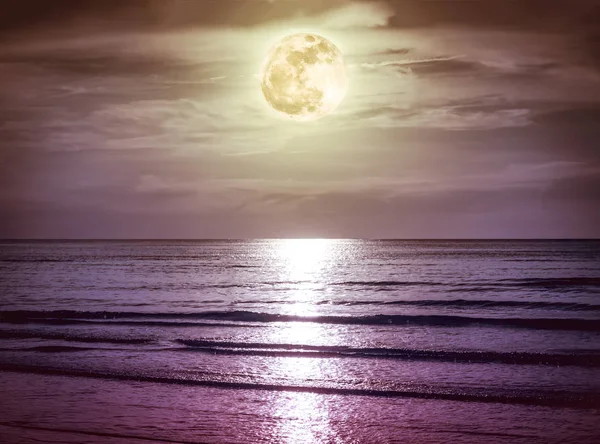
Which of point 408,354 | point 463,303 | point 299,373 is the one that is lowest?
point 299,373

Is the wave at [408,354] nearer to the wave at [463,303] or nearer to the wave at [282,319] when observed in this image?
the wave at [282,319]

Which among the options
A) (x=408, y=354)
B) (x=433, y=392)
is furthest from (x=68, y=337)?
(x=433, y=392)

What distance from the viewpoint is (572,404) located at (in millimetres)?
11938

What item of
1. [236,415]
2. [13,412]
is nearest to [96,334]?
[13,412]

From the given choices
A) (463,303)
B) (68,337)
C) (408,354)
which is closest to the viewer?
(408,354)

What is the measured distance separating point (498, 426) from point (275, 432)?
12.0 feet

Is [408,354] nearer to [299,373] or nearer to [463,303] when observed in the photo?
[299,373]

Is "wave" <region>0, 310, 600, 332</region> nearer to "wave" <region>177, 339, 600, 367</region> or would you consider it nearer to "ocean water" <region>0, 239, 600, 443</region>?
"ocean water" <region>0, 239, 600, 443</region>

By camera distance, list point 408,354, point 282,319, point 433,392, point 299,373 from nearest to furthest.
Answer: point 433,392
point 299,373
point 408,354
point 282,319

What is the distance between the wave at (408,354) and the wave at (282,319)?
660 cm

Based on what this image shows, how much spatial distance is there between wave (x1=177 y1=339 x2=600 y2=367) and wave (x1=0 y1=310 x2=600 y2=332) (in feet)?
21.7

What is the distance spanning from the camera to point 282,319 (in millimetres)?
26594

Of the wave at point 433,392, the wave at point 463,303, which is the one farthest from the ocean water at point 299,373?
the wave at point 463,303

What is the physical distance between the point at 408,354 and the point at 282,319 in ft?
31.8
